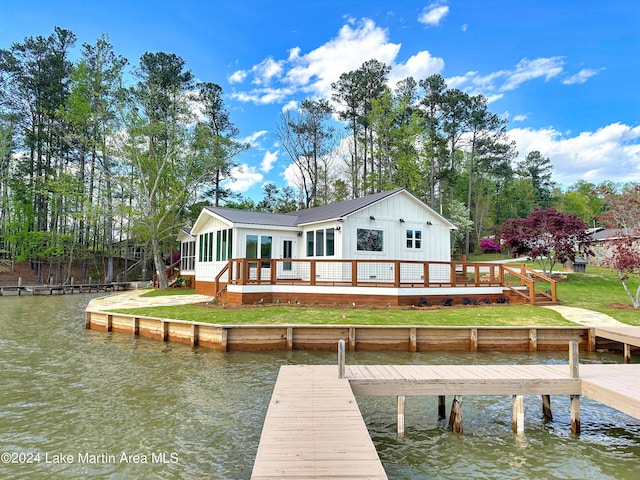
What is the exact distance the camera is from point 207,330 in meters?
10.9

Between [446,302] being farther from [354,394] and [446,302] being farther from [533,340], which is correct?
[354,394]

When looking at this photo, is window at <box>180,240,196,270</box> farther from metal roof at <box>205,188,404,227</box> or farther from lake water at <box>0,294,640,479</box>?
lake water at <box>0,294,640,479</box>

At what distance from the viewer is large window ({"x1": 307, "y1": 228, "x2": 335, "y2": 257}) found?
16938mm

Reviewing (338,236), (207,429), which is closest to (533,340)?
(338,236)

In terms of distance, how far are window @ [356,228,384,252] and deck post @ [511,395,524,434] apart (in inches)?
442

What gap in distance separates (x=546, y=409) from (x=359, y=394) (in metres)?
3.28

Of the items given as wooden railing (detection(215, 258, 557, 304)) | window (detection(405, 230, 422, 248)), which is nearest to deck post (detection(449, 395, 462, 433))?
wooden railing (detection(215, 258, 557, 304))

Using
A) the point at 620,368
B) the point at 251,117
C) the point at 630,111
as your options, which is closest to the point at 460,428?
the point at 620,368

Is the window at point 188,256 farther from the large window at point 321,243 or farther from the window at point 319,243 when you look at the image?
the window at point 319,243

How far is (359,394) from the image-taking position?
590cm

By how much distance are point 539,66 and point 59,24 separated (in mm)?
39935

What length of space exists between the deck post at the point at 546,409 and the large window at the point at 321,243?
11.0 metres

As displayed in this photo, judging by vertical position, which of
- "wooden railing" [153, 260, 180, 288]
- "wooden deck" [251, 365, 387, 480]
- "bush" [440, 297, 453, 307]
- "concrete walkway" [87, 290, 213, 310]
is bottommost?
"concrete walkway" [87, 290, 213, 310]

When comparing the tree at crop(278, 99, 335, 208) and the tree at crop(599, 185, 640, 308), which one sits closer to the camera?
the tree at crop(599, 185, 640, 308)
